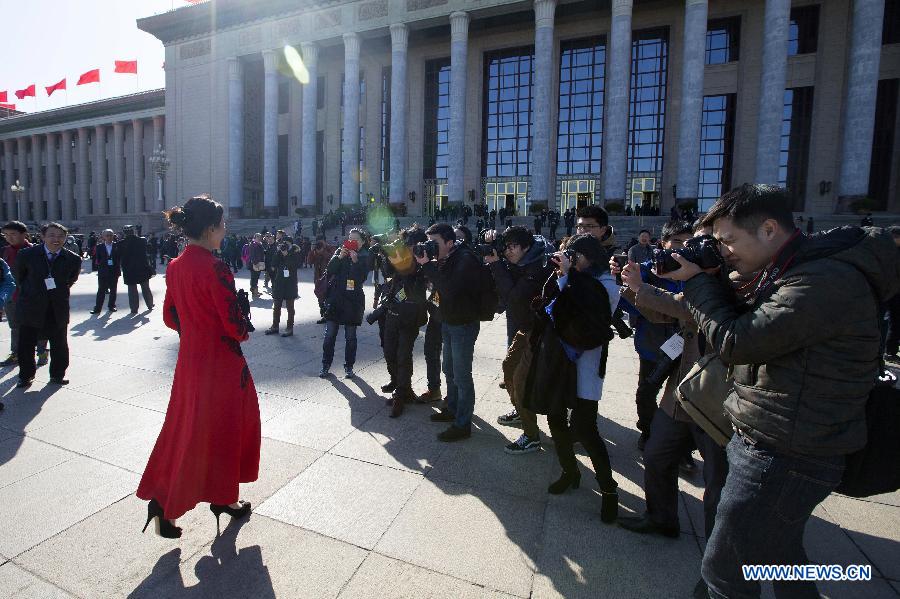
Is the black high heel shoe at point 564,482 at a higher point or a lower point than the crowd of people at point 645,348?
lower

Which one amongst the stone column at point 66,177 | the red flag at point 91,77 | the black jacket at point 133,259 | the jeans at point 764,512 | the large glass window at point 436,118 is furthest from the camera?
the stone column at point 66,177

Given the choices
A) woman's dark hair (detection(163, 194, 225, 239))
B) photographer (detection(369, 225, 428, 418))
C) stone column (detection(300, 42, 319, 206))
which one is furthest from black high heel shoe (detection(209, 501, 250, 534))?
stone column (detection(300, 42, 319, 206))

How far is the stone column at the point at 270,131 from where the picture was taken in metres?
32.9

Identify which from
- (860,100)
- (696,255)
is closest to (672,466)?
(696,255)

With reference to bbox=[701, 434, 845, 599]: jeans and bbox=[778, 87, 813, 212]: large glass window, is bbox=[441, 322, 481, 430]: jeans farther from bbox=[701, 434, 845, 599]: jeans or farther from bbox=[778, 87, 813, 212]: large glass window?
bbox=[778, 87, 813, 212]: large glass window

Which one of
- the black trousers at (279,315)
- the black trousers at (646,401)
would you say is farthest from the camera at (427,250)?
the black trousers at (279,315)

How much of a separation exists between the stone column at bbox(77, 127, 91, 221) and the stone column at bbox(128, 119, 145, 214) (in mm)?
7741

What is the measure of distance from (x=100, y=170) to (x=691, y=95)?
191 ft

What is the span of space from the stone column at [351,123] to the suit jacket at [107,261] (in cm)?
2193

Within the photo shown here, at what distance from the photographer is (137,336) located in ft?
26.2

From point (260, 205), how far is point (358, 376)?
3660 centimetres

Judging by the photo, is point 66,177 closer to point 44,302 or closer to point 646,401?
point 44,302

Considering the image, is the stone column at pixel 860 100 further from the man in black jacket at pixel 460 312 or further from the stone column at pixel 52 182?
the stone column at pixel 52 182

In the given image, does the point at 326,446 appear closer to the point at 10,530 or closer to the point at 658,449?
the point at 10,530
